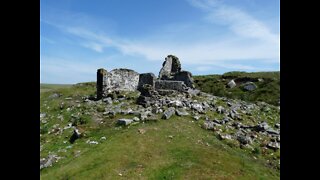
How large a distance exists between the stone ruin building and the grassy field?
887cm

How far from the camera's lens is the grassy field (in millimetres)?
18344

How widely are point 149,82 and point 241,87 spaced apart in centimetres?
2341

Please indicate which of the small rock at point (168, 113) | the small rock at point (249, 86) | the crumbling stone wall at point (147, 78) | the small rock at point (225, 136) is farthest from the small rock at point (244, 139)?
the small rock at point (249, 86)

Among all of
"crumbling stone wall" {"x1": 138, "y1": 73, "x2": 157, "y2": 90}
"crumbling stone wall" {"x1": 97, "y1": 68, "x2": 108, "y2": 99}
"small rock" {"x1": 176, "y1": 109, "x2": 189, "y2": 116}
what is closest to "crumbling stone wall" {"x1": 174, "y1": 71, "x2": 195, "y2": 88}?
"crumbling stone wall" {"x1": 138, "y1": 73, "x2": 157, "y2": 90}

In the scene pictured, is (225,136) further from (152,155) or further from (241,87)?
(241,87)

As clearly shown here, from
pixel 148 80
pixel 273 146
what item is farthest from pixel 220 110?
pixel 148 80

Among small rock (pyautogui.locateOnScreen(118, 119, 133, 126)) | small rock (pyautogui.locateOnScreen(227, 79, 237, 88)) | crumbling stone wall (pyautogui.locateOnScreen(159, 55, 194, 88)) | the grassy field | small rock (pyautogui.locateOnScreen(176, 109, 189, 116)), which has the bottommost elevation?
the grassy field

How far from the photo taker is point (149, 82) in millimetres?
40594

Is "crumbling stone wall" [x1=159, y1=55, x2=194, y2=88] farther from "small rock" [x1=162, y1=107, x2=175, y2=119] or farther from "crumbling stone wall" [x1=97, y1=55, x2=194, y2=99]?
"small rock" [x1=162, y1=107, x2=175, y2=119]
